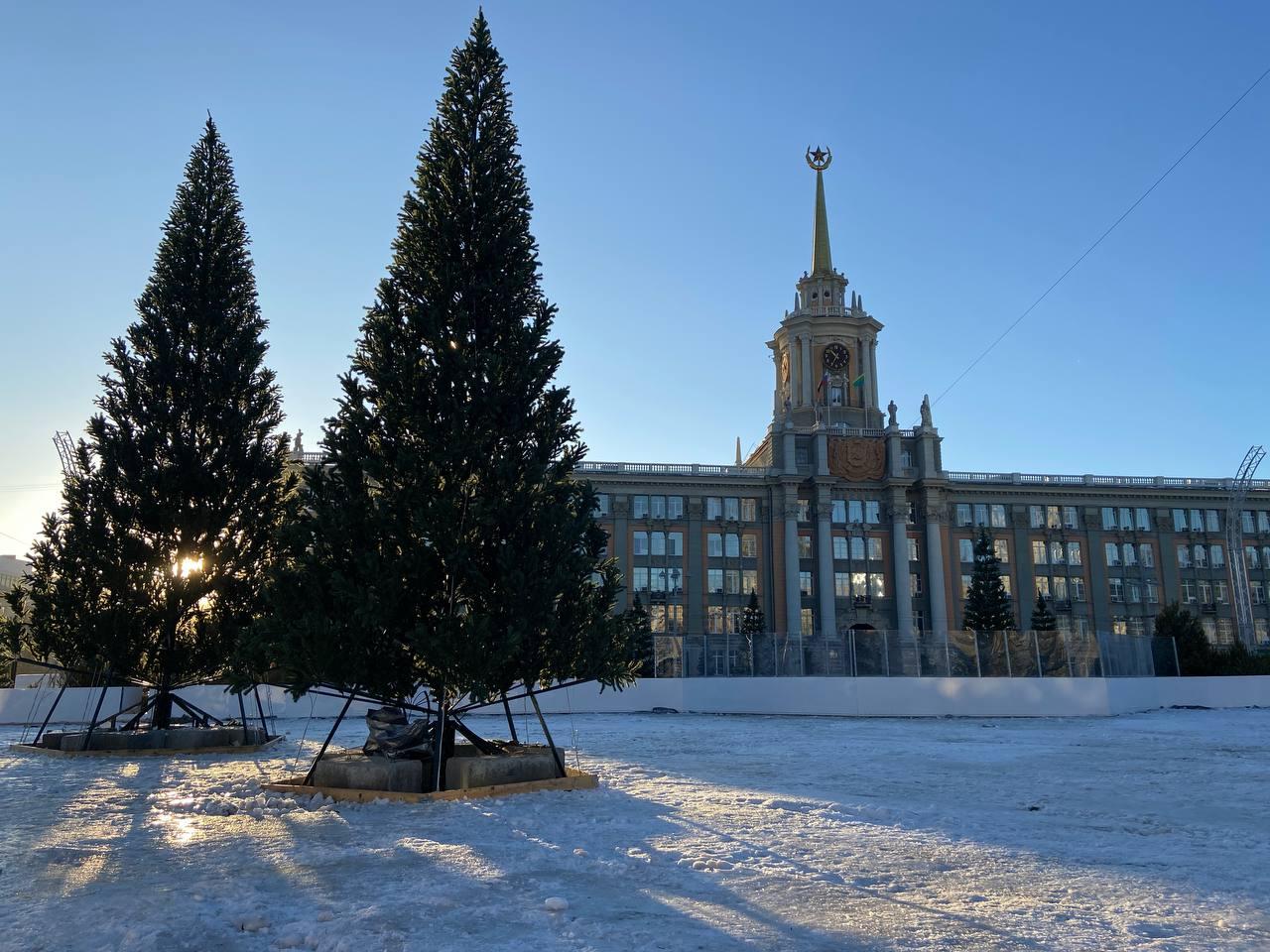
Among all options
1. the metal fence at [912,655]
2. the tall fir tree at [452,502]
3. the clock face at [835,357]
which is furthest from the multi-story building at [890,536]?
the tall fir tree at [452,502]

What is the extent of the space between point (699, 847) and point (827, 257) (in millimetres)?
98546

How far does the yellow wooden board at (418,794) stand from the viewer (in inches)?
503

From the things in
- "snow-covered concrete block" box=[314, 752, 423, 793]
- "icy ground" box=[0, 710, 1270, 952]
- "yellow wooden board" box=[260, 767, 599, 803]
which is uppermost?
"snow-covered concrete block" box=[314, 752, 423, 793]

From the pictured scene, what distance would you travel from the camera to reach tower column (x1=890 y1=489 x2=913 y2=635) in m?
84.8

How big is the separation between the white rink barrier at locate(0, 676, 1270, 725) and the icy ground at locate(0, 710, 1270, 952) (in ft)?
62.2

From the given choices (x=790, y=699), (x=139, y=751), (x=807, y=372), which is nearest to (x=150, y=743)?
(x=139, y=751)

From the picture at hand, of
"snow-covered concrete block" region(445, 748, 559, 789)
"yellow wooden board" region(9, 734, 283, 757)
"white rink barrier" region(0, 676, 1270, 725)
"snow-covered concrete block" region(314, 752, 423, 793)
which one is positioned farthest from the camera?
"white rink barrier" region(0, 676, 1270, 725)

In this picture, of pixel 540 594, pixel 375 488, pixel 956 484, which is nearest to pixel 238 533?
pixel 375 488

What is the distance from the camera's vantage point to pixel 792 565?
8519 centimetres

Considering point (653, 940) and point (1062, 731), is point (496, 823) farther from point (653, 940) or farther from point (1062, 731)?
point (1062, 731)

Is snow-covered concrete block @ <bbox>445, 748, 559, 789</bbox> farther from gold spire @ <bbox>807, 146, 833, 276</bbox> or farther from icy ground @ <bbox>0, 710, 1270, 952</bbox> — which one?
gold spire @ <bbox>807, 146, 833, 276</bbox>

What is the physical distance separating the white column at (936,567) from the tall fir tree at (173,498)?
237 ft

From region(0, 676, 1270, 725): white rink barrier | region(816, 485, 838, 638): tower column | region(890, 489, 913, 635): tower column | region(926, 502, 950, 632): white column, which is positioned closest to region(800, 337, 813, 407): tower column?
region(816, 485, 838, 638): tower column

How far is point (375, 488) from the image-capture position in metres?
14.6
